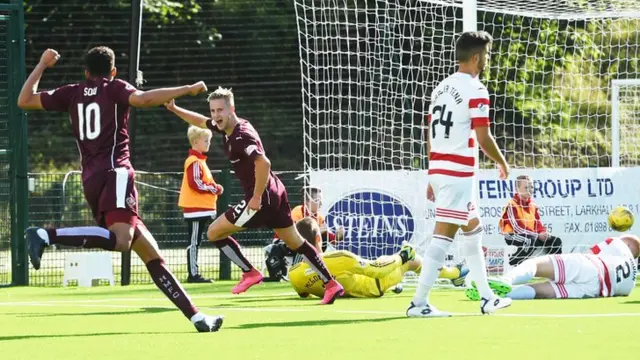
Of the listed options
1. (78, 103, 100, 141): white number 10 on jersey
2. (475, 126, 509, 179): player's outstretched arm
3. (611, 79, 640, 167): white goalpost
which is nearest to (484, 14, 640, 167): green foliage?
(611, 79, 640, 167): white goalpost

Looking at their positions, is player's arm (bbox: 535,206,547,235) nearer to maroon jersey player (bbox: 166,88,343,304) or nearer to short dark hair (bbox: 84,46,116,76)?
maroon jersey player (bbox: 166,88,343,304)

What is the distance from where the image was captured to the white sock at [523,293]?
1091 cm

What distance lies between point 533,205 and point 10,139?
6.46 metres

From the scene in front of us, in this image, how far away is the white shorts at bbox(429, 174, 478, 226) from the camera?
9.16 metres

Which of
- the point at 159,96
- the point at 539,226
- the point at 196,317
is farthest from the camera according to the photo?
the point at 539,226

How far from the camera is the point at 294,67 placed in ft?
98.2

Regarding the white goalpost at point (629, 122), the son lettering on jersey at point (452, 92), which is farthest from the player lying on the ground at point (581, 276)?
the white goalpost at point (629, 122)

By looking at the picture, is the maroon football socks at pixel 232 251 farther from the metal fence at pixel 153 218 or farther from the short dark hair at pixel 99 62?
the metal fence at pixel 153 218

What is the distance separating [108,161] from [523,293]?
4280 millimetres

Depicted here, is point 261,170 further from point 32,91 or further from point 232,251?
point 32,91

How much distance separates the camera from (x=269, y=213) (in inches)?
428

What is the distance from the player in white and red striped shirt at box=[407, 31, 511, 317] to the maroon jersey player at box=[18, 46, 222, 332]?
1804 millimetres

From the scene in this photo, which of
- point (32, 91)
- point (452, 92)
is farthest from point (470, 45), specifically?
point (32, 91)

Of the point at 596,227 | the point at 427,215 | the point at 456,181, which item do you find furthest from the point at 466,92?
the point at 596,227
